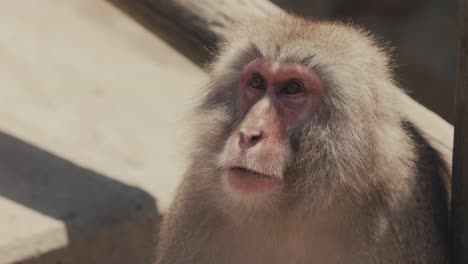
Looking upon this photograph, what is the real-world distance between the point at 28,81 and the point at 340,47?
2.99 metres

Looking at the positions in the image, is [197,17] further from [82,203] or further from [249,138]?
[82,203]

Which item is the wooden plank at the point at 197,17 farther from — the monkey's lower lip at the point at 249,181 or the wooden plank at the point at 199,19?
the monkey's lower lip at the point at 249,181

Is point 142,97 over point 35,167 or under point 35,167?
over

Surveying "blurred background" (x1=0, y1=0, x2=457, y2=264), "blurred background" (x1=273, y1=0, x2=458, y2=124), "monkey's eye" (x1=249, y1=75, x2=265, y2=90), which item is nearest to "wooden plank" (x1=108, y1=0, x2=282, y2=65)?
"blurred background" (x1=0, y1=0, x2=457, y2=264)

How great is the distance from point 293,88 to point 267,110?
0.18m

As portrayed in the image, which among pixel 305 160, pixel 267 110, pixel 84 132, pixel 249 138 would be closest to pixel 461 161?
pixel 305 160

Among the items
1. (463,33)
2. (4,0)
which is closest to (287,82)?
(463,33)

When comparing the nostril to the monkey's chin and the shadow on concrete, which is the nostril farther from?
the shadow on concrete

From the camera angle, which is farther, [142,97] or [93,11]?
[93,11]

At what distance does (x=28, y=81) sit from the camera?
21.3 feet

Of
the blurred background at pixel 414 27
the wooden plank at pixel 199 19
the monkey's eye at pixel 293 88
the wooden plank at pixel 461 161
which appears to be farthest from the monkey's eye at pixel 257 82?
the blurred background at pixel 414 27

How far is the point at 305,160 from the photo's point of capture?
157 inches

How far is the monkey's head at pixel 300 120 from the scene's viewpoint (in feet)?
12.8

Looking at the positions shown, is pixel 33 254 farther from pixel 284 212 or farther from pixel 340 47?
pixel 340 47
